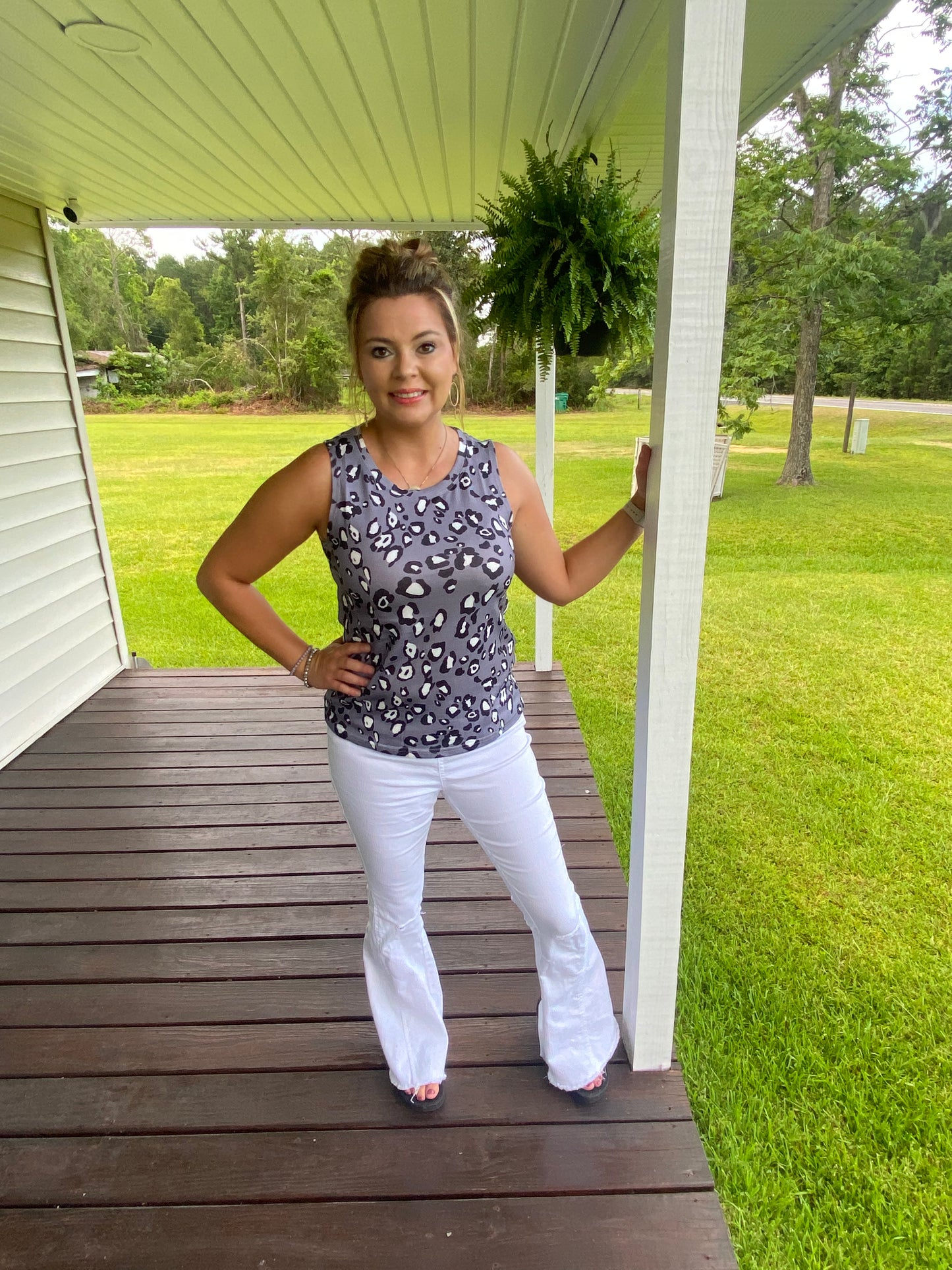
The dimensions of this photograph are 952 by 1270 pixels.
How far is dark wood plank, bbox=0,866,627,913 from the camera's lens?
2.11m

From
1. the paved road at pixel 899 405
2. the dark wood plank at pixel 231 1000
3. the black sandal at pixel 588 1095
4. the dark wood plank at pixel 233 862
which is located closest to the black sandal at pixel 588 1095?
the black sandal at pixel 588 1095

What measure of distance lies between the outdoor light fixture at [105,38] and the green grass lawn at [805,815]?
2595mm

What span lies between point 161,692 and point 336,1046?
2.42m

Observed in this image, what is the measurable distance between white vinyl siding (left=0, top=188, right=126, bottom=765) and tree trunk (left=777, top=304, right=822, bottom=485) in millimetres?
7215

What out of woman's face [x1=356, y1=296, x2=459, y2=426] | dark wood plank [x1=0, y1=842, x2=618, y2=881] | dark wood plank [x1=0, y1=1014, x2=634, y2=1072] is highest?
woman's face [x1=356, y1=296, x2=459, y2=426]

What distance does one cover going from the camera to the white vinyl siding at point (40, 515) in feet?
10.2

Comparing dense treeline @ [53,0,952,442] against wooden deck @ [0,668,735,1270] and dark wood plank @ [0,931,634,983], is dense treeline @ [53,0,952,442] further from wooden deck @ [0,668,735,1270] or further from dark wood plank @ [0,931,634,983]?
dark wood plank @ [0,931,634,983]

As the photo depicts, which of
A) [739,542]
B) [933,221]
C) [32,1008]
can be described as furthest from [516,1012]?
[933,221]

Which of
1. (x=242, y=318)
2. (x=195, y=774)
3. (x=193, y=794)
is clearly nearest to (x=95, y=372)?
(x=242, y=318)

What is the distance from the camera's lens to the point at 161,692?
Result: 3658 mm

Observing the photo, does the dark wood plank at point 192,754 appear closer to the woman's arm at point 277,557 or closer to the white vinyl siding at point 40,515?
the white vinyl siding at point 40,515

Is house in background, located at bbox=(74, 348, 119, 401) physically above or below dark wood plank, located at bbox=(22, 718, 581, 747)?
above

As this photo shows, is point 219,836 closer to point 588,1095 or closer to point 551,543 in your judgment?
point 588,1095

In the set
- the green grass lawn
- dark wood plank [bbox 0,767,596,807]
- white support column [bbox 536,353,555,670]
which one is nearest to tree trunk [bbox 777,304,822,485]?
the green grass lawn
